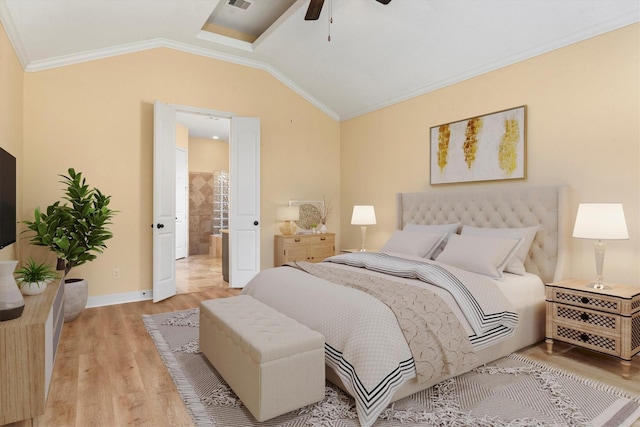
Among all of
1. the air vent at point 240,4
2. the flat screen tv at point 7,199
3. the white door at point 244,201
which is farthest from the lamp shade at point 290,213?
the flat screen tv at point 7,199

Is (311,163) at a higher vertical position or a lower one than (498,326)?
higher

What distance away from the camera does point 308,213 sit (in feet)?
18.9

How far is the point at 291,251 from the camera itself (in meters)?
5.23

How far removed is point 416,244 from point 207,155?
644 cm

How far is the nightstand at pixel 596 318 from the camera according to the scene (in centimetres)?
245

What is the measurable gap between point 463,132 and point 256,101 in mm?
2864

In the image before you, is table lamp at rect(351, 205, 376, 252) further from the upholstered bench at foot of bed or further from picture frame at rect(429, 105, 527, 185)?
the upholstered bench at foot of bed

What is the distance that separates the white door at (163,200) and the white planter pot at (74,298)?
2.48 feet

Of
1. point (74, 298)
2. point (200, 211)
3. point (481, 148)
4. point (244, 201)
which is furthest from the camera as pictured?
point (200, 211)

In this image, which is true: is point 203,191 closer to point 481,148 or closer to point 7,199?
point 7,199

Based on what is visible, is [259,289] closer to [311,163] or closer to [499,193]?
[499,193]

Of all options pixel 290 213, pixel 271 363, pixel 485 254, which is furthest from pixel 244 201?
pixel 271 363

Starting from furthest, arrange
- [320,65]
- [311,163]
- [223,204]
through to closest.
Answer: [223,204] < [311,163] < [320,65]

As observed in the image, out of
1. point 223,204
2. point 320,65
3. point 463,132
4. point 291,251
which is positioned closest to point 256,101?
point 320,65
